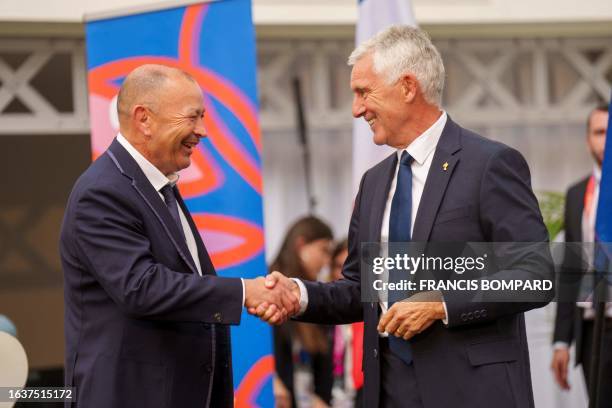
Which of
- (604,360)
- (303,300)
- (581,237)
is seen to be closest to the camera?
(303,300)

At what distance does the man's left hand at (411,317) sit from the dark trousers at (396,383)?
0.58ft

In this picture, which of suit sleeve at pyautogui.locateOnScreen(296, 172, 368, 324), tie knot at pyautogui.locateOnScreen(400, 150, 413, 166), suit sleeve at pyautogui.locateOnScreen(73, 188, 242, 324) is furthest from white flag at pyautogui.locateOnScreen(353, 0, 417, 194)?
suit sleeve at pyautogui.locateOnScreen(73, 188, 242, 324)

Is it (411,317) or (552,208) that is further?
(552,208)

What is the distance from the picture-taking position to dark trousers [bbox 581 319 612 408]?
466cm

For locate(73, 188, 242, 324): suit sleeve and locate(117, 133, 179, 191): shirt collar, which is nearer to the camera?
locate(73, 188, 242, 324): suit sleeve

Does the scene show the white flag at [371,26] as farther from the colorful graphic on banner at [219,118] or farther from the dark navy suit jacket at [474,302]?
the dark navy suit jacket at [474,302]

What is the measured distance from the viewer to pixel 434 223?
309 centimetres

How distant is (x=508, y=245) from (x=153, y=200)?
3.71 feet

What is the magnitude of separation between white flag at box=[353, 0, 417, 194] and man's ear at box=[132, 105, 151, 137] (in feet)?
6.54

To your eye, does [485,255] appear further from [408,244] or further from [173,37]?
[173,37]

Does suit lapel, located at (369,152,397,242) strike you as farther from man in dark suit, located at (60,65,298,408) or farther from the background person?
the background person

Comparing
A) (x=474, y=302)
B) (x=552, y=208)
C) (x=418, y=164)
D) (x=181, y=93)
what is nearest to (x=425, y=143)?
(x=418, y=164)

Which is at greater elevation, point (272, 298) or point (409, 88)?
point (409, 88)

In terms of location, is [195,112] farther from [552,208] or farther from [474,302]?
[552,208]
